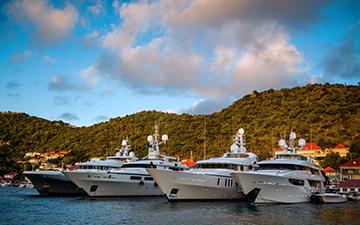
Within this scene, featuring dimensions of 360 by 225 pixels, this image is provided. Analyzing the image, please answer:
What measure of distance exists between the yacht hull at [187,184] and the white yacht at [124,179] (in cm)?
680

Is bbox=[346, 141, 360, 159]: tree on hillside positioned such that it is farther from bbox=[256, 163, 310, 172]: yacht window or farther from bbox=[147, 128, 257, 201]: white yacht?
bbox=[256, 163, 310, 172]: yacht window

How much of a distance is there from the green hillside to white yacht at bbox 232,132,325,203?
1759 inches

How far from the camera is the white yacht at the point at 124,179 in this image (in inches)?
2021

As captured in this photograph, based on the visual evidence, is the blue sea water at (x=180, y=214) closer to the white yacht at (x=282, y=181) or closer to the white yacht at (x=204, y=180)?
the white yacht at (x=282, y=181)

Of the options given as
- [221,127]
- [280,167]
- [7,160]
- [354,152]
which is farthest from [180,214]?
[7,160]

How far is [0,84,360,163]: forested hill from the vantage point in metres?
115

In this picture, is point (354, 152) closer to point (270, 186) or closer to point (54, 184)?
point (270, 186)

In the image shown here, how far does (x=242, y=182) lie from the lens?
138ft

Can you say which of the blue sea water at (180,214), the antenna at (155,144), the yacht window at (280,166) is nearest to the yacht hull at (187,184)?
the blue sea water at (180,214)

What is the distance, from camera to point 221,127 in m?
132

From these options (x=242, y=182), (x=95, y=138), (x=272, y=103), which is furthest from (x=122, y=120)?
(x=242, y=182)

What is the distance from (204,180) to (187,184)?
6.31 feet

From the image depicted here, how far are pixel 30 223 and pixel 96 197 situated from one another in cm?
2084

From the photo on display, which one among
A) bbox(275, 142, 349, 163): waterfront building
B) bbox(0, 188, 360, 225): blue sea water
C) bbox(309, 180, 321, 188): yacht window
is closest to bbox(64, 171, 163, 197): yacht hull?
bbox(0, 188, 360, 225): blue sea water
